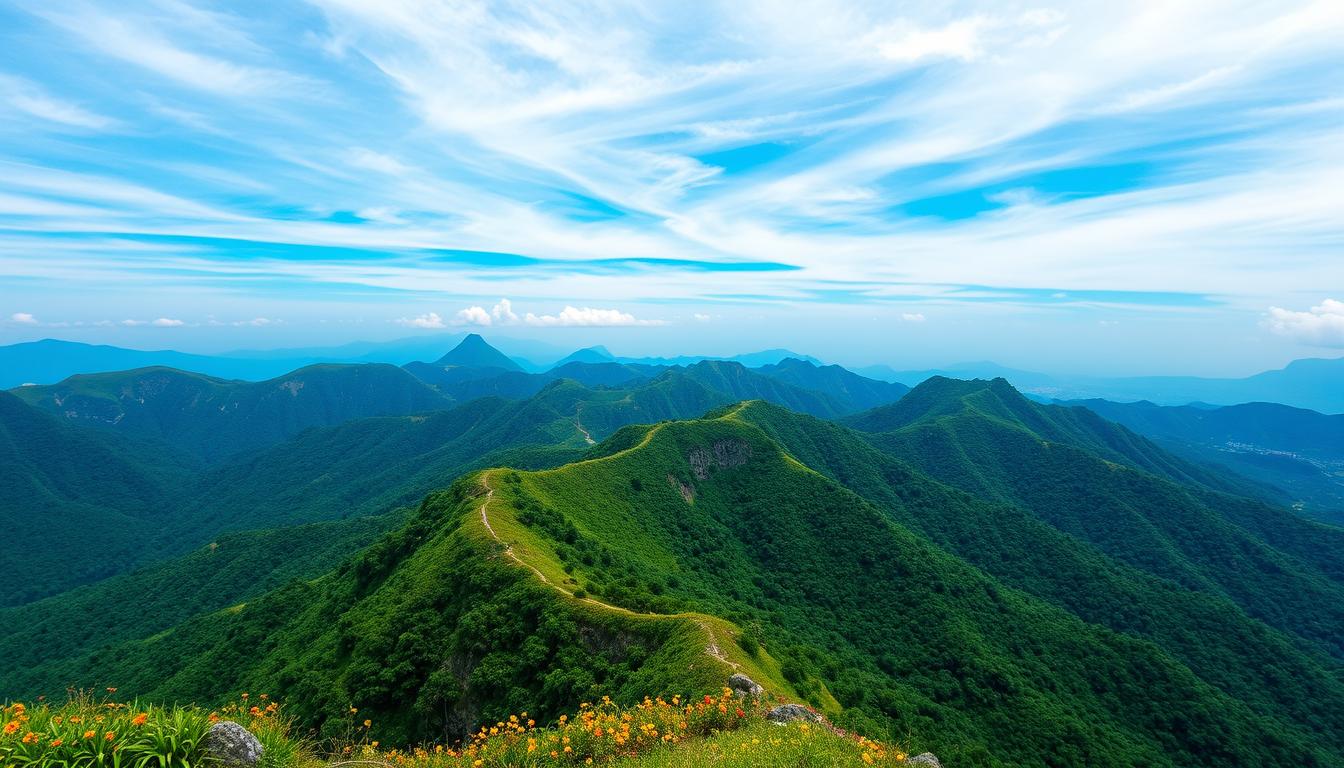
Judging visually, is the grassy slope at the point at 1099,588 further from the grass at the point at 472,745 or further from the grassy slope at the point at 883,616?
the grass at the point at 472,745

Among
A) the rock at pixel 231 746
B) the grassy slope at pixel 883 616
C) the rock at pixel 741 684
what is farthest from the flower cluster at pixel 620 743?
the grassy slope at pixel 883 616

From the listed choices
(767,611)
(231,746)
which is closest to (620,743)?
(231,746)

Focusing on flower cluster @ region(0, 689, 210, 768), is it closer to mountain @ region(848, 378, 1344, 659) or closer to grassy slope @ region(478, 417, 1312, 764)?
grassy slope @ region(478, 417, 1312, 764)

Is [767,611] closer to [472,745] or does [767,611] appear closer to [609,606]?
[609,606]

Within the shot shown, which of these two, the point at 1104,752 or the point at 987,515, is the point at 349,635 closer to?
the point at 1104,752

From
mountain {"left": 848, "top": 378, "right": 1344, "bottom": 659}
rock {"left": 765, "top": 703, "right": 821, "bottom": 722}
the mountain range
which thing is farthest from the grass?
mountain {"left": 848, "top": 378, "right": 1344, "bottom": 659}

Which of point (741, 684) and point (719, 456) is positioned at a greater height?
point (741, 684)

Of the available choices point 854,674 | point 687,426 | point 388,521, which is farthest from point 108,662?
point 854,674
